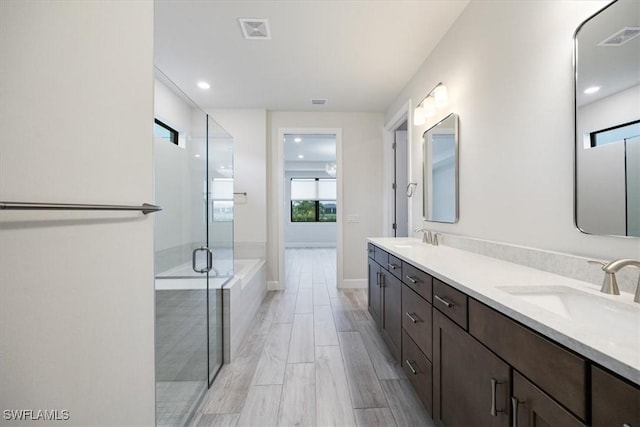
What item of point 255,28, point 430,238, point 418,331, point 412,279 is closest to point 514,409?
point 418,331

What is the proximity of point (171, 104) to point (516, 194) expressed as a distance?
7.30 ft

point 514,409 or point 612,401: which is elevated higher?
point 612,401

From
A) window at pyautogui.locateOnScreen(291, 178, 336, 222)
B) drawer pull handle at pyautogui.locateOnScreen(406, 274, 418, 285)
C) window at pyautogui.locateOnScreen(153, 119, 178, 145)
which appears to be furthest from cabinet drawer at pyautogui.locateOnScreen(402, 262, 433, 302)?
window at pyautogui.locateOnScreen(291, 178, 336, 222)

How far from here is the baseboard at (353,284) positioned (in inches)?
163

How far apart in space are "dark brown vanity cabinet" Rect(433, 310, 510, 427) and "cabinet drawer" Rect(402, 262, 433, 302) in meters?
0.13

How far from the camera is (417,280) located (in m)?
1.56

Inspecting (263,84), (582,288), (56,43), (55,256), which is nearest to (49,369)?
(55,256)

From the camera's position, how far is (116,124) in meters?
0.94

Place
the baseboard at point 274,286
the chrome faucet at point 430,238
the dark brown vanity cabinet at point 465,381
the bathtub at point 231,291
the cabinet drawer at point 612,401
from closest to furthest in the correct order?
the cabinet drawer at point 612,401 → the dark brown vanity cabinet at point 465,381 → the bathtub at point 231,291 → the chrome faucet at point 430,238 → the baseboard at point 274,286

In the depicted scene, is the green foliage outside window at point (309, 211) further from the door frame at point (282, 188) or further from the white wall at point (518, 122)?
the white wall at point (518, 122)

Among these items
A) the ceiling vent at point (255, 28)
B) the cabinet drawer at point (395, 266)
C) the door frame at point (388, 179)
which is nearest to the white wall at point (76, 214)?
the ceiling vent at point (255, 28)

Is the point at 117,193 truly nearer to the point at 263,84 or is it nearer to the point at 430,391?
the point at 430,391

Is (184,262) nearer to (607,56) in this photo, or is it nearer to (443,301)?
(443,301)

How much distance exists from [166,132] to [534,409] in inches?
83.6
